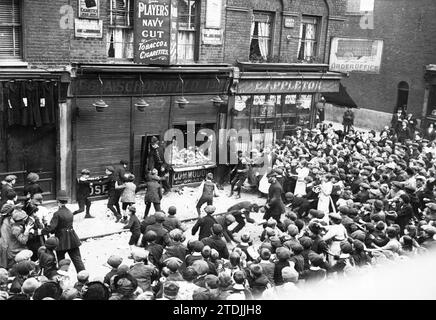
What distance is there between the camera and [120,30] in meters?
15.8

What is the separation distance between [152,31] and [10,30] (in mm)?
4130

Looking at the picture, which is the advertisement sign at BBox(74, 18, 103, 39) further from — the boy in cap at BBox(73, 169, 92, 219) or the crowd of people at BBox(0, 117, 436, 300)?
the crowd of people at BBox(0, 117, 436, 300)

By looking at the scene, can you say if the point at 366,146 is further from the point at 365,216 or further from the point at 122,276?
the point at 122,276

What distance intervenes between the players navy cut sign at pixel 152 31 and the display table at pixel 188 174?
3585mm

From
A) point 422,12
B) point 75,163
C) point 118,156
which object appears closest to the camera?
point 75,163

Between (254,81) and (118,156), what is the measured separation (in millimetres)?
5998

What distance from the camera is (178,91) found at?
56.5 ft

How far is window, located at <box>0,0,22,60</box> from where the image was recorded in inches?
535

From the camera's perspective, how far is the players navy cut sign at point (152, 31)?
15.7m

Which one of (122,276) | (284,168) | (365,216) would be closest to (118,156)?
(284,168)

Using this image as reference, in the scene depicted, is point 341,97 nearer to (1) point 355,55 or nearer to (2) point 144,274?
(1) point 355,55

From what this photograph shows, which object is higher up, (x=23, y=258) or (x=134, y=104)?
(x=134, y=104)

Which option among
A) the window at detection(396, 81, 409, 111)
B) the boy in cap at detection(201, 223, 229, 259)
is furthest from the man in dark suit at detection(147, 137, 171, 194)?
the window at detection(396, 81, 409, 111)

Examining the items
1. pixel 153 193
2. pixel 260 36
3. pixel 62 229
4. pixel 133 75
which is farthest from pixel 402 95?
pixel 62 229
